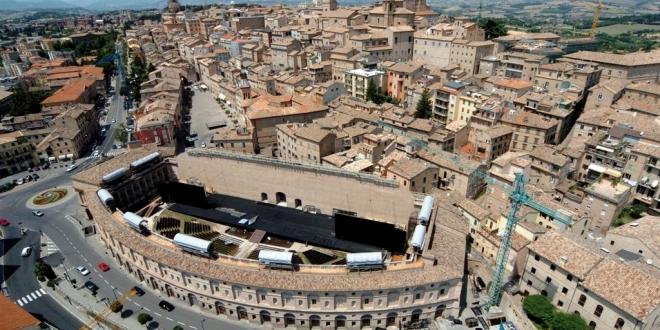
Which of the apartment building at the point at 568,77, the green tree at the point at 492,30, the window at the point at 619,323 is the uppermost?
the green tree at the point at 492,30

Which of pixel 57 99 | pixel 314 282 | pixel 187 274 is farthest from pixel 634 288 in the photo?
pixel 57 99

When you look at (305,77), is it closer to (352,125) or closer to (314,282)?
(352,125)

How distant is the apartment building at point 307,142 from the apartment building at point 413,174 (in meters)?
11.3

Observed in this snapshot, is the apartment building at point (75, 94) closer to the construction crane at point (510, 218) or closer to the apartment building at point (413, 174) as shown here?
the apartment building at point (413, 174)

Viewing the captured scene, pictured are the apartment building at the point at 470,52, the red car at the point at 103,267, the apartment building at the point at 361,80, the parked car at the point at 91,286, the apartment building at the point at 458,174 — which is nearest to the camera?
the parked car at the point at 91,286

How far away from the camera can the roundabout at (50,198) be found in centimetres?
6341

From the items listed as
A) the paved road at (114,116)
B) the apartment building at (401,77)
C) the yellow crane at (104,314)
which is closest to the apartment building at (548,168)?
the apartment building at (401,77)

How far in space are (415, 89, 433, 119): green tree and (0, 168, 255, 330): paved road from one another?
176 feet

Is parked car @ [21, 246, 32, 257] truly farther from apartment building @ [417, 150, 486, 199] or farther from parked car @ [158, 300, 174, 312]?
apartment building @ [417, 150, 486, 199]

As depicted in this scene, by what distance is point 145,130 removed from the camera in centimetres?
7050

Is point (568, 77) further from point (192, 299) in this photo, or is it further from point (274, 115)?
point (192, 299)

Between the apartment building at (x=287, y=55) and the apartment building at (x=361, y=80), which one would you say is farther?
the apartment building at (x=287, y=55)

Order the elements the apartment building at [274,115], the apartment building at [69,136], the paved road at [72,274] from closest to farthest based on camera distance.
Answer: the paved road at [72,274] → the apartment building at [274,115] → the apartment building at [69,136]

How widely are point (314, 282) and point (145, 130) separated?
50877 mm
